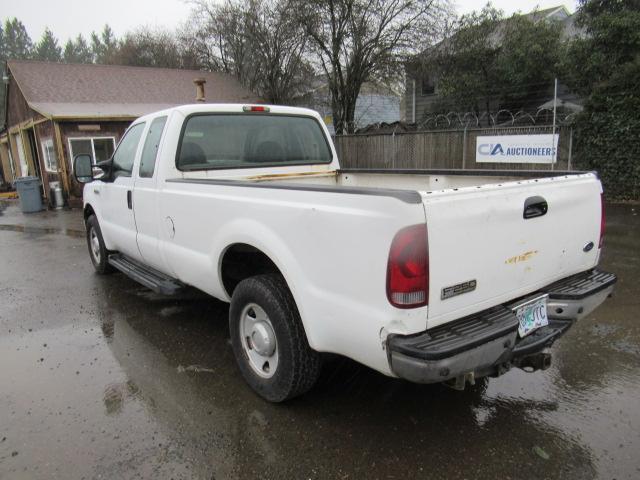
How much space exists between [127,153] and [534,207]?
13.3ft

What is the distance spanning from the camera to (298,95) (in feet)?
76.1

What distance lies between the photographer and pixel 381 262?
2.23 meters

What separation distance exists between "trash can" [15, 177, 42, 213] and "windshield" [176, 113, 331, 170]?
41.8 ft

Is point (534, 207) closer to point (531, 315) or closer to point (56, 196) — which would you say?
point (531, 315)

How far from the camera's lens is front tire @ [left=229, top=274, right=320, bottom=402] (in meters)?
2.85

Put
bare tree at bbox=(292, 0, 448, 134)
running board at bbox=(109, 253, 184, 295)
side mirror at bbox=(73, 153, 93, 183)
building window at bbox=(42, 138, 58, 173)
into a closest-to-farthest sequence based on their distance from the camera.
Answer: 1. running board at bbox=(109, 253, 184, 295)
2. side mirror at bbox=(73, 153, 93, 183)
3. building window at bbox=(42, 138, 58, 173)
4. bare tree at bbox=(292, 0, 448, 134)

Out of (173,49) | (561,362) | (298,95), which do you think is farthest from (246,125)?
(173,49)

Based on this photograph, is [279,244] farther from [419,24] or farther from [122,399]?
[419,24]

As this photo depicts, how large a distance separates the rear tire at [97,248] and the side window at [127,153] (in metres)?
1.09

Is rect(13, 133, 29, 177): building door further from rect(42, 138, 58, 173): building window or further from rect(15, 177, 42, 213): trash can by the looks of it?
rect(15, 177, 42, 213): trash can

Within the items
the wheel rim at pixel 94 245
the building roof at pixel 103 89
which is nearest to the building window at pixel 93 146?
the building roof at pixel 103 89

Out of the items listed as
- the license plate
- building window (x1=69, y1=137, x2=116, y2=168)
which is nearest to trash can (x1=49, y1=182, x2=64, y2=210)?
building window (x1=69, y1=137, x2=116, y2=168)

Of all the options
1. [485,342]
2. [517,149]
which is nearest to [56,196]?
[517,149]

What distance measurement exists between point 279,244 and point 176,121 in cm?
204
